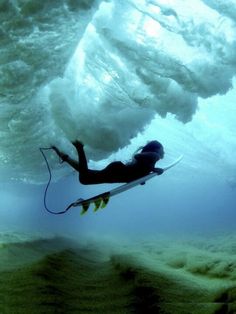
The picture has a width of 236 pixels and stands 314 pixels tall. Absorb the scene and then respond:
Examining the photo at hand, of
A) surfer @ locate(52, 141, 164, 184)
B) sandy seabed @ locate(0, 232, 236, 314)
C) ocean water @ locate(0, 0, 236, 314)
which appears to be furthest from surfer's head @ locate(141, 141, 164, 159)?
sandy seabed @ locate(0, 232, 236, 314)

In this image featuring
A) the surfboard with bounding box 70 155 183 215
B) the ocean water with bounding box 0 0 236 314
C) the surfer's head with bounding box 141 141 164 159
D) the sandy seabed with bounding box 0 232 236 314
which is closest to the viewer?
the sandy seabed with bounding box 0 232 236 314

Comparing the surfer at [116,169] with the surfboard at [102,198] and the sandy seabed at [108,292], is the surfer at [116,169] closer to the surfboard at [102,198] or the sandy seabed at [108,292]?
the surfboard at [102,198]

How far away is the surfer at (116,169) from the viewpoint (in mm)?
6207

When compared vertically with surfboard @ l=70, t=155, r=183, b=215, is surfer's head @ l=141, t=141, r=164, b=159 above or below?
above

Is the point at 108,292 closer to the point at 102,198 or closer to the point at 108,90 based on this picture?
the point at 102,198

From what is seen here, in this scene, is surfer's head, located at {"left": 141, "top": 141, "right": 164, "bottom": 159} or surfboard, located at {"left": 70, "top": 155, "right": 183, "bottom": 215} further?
surfer's head, located at {"left": 141, "top": 141, "right": 164, "bottom": 159}

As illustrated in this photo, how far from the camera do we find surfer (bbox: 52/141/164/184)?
6.21 metres

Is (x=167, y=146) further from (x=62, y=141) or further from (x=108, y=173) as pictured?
(x=108, y=173)

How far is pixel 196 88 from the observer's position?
823 centimetres

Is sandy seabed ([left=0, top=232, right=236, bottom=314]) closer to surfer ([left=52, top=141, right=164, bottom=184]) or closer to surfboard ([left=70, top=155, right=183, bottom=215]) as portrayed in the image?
surfboard ([left=70, top=155, right=183, bottom=215])

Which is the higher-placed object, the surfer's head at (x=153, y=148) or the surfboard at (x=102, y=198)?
the surfer's head at (x=153, y=148)

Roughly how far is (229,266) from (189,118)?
15.5 feet

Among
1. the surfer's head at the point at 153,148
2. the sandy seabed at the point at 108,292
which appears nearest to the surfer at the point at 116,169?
the surfer's head at the point at 153,148

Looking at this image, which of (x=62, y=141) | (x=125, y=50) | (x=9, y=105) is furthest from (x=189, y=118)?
(x=9, y=105)
